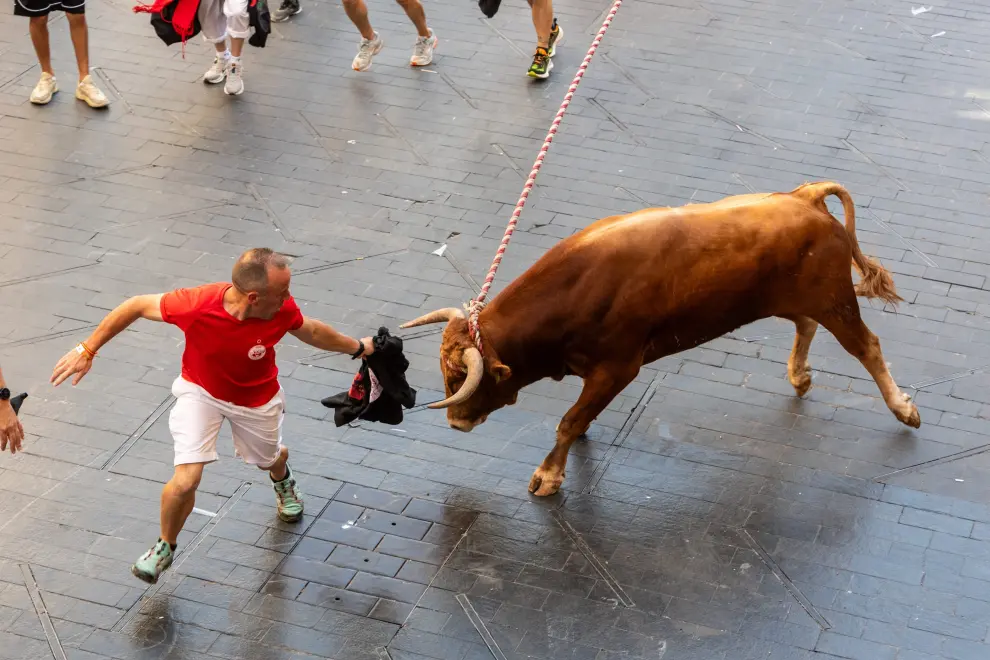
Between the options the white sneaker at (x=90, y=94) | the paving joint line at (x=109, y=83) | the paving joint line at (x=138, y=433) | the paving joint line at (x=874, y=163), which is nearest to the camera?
the paving joint line at (x=138, y=433)

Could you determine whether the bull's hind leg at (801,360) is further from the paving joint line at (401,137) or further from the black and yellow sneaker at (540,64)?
the black and yellow sneaker at (540,64)

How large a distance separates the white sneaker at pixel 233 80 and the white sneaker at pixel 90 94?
3.51ft

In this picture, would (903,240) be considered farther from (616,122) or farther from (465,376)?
(465,376)

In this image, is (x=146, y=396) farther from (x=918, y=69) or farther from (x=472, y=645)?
(x=918, y=69)

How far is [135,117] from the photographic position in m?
10.2

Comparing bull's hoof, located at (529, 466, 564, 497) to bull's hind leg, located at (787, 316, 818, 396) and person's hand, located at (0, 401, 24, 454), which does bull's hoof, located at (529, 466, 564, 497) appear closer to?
bull's hind leg, located at (787, 316, 818, 396)

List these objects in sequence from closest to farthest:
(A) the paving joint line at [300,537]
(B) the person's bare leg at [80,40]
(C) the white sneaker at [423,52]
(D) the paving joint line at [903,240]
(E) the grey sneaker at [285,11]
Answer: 1. (A) the paving joint line at [300,537]
2. (D) the paving joint line at [903,240]
3. (B) the person's bare leg at [80,40]
4. (C) the white sneaker at [423,52]
5. (E) the grey sneaker at [285,11]

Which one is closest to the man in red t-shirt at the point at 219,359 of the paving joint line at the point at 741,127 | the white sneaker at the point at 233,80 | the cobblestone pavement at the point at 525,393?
the cobblestone pavement at the point at 525,393

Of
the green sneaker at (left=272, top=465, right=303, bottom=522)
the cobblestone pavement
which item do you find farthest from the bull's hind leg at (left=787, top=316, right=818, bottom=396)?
the green sneaker at (left=272, top=465, right=303, bottom=522)

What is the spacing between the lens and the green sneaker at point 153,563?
226 inches

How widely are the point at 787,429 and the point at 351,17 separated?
5905 millimetres

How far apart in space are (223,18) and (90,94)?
1.35 meters

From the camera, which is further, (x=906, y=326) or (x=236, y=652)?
(x=906, y=326)

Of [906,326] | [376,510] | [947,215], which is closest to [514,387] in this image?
[376,510]
